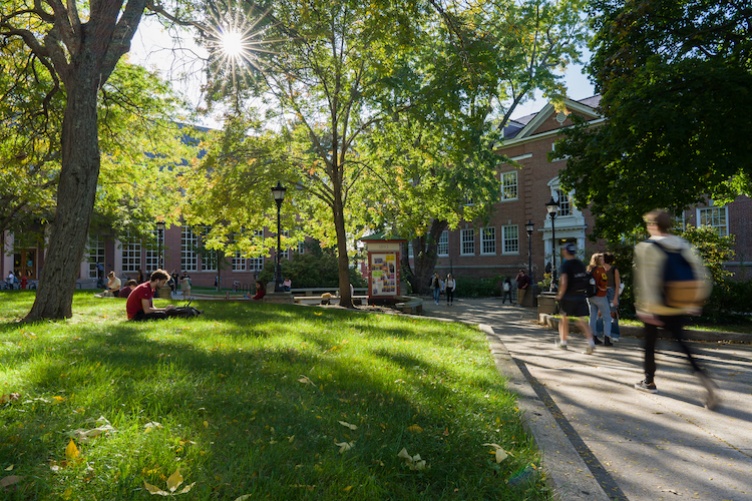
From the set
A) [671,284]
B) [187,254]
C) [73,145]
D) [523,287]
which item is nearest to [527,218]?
[523,287]

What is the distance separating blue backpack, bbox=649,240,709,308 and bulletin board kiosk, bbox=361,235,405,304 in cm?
1543

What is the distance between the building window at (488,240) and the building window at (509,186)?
8.75ft

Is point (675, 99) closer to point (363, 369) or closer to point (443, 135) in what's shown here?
point (443, 135)

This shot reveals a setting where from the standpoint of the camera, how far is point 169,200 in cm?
2183

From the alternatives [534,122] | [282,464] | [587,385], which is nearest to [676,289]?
[587,385]

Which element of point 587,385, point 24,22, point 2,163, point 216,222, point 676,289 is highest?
point 24,22

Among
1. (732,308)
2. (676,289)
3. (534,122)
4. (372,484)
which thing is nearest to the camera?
(372,484)

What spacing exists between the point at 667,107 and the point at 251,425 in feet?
40.4

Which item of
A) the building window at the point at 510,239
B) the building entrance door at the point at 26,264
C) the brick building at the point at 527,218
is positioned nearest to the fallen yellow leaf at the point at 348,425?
the brick building at the point at 527,218

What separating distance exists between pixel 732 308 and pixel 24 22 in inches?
822

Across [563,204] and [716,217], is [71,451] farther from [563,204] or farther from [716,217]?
[563,204]

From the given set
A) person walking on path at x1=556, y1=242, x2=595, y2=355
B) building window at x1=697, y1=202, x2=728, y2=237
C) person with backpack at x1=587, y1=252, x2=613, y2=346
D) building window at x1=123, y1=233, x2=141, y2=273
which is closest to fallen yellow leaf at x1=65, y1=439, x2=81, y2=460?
person walking on path at x1=556, y1=242, x2=595, y2=355

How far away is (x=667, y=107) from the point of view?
39.6 ft

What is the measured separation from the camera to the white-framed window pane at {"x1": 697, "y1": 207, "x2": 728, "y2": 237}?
92.3ft
